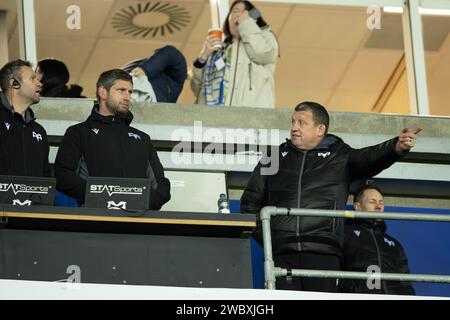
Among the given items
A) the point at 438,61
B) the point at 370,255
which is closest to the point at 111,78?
the point at 370,255

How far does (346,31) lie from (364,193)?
20.5 ft

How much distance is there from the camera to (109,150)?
9.89 m

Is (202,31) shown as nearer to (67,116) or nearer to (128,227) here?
(67,116)

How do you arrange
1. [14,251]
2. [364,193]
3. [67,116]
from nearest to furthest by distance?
[14,251] → [364,193] → [67,116]

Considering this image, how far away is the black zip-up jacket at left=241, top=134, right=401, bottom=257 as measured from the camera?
9.75m

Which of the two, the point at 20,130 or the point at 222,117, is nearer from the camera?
the point at 20,130

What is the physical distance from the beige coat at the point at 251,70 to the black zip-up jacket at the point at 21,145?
248cm

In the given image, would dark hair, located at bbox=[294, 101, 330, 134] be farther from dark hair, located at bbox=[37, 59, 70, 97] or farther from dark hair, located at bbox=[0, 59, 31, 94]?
dark hair, located at bbox=[37, 59, 70, 97]

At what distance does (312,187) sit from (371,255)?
2.27 feet

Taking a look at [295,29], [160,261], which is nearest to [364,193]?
[160,261]

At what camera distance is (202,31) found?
55.0ft

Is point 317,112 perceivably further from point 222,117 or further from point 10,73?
point 10,73

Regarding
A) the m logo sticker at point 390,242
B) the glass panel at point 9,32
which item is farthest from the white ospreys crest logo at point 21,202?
the glass panel at point 9,32

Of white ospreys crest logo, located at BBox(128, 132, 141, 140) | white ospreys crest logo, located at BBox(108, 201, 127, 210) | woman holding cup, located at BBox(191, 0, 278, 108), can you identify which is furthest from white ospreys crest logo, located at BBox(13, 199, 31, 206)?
woman holding cup, located at BBox(191, 0, 278, 108)
